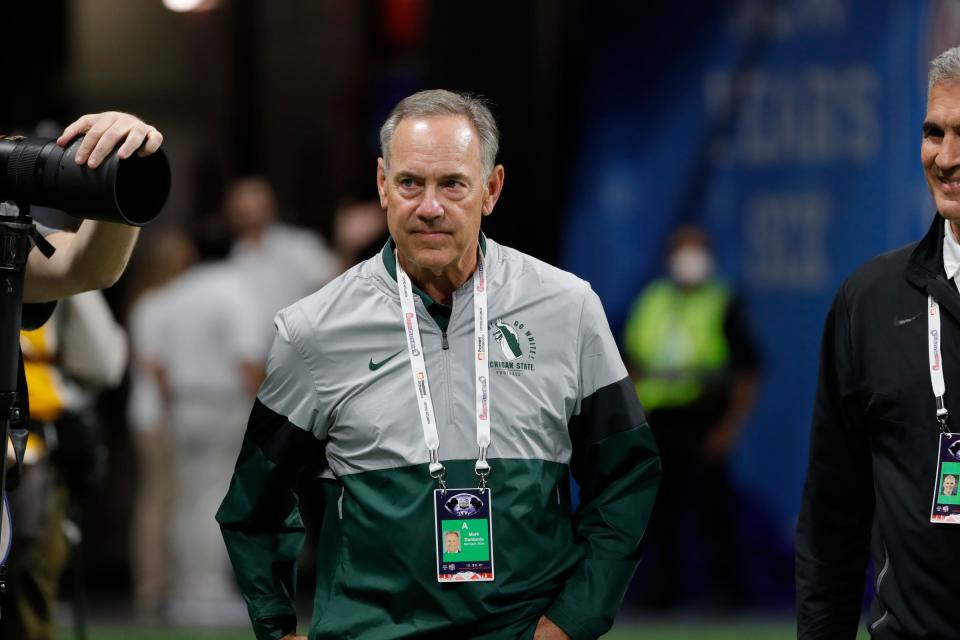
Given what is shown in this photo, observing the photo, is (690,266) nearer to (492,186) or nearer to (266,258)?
(266,258)

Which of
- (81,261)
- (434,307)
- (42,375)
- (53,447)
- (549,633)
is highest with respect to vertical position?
(81,261)

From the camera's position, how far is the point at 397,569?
3.42m

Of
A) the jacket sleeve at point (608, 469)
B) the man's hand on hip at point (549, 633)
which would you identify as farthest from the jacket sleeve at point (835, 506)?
the man's hand on hip at point (549, 633)

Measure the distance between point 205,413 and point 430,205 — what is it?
568 cm

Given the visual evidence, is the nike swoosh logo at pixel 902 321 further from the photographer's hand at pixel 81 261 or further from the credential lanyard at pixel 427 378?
the photographer's hand at pixel 81 261

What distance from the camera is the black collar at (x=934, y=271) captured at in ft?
11.5

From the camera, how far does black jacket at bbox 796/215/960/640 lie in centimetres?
343

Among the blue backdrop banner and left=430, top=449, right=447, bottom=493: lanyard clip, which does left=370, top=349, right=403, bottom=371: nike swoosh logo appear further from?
the blue backdrop banner

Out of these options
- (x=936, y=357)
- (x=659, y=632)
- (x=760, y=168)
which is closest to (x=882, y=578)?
(x=936, y=357)

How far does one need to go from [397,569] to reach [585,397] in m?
0.54

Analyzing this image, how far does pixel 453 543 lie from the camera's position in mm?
3387

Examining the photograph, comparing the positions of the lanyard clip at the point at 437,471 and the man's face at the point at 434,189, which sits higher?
the man's face at the point at 434,189

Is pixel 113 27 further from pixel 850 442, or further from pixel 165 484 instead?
pixel 850 442

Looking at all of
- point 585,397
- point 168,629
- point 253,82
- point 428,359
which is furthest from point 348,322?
point 253,82
